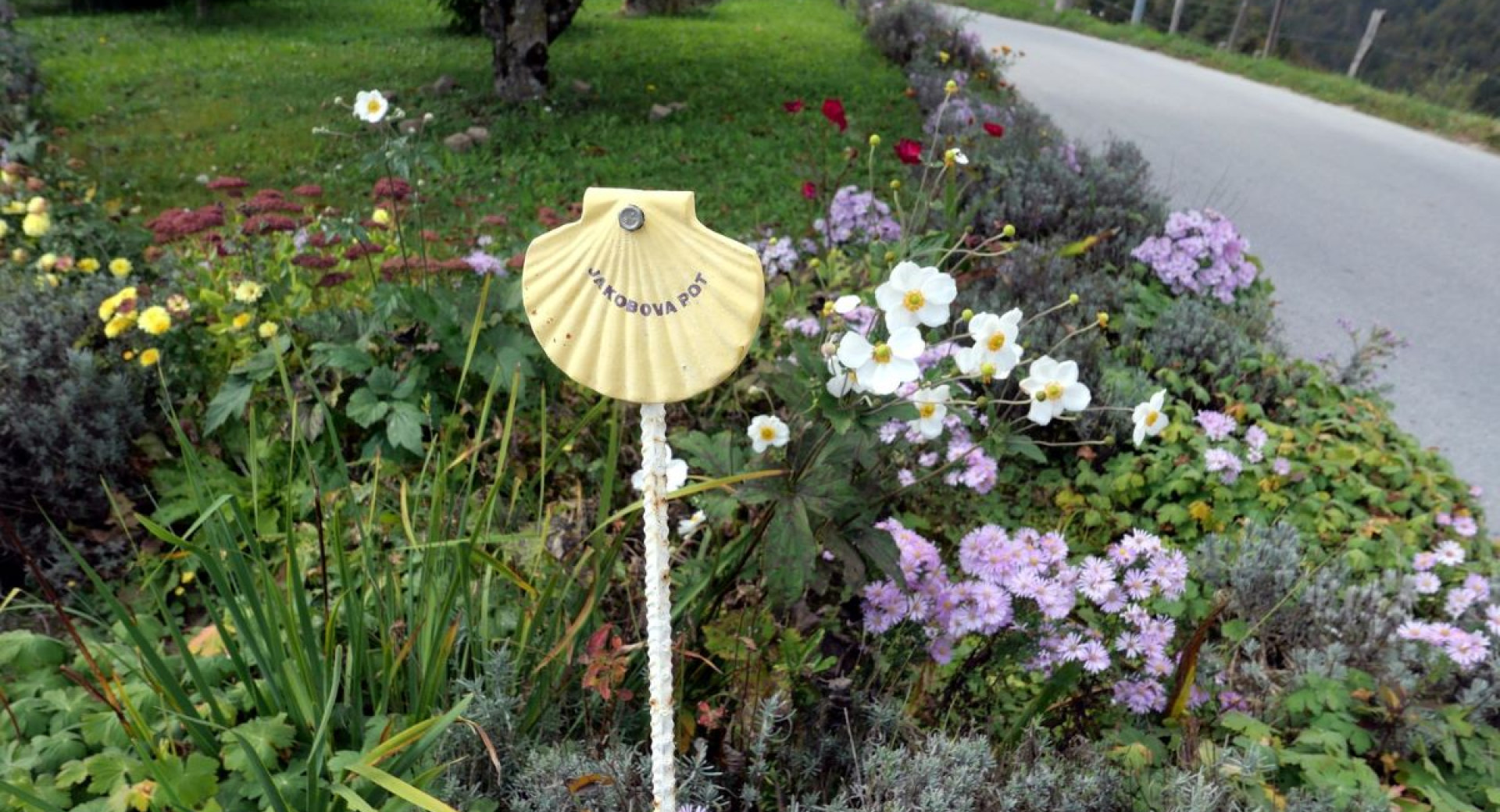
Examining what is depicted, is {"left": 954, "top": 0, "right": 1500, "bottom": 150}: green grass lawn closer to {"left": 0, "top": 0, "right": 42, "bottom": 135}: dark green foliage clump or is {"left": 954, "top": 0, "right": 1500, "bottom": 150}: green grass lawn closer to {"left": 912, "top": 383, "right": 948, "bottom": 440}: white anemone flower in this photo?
{"left": 912, "top": 383, "right": 948, "bottom": 440}: white anemone flower

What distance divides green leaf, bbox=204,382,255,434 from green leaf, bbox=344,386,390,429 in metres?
0.26

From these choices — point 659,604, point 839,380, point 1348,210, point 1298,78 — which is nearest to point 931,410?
point 839,380

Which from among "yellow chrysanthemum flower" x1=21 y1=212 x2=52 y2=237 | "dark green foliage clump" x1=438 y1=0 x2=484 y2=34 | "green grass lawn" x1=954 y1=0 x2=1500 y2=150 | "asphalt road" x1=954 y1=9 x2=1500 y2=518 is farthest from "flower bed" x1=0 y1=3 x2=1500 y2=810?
"dark green foliage clump" x1=438 y1=0 x2=484 y2=34

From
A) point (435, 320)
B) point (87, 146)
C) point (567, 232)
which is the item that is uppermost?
point (567, 232)

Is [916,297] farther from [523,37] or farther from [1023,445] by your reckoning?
[523,37]

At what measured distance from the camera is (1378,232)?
5625mm

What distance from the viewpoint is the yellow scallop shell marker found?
1.12 metres

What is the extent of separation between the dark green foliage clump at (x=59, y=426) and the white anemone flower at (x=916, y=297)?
2.19 metres

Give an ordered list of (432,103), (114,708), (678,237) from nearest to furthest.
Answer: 1. (678,237)
2. (114,708)
3. (432,103)

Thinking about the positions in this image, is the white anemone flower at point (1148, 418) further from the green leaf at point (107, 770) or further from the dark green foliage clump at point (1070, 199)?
the dark green foliage clump at point (1070, 199)

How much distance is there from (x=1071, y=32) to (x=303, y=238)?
14.2 meters

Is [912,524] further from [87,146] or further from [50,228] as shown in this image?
[87,146]

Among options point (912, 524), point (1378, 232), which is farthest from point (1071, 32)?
point (912, 524)

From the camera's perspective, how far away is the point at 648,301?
3.69 feet
